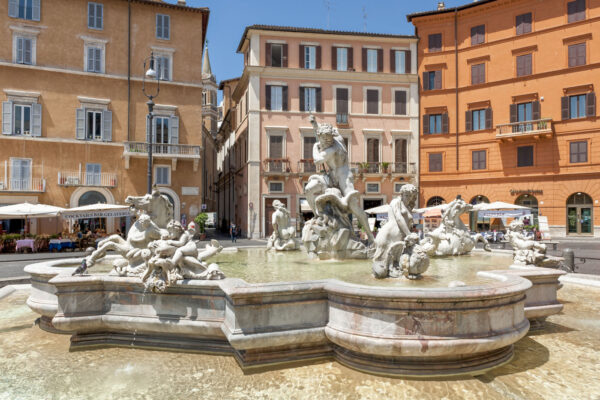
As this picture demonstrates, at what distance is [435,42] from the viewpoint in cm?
3262

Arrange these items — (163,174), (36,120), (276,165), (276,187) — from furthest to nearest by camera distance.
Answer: (276,187) < (276,165) < (163,174) < (36,120)

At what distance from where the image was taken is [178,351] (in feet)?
16.3

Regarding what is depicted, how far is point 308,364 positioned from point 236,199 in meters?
33.6

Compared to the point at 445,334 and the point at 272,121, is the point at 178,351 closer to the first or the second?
the point at 445,334

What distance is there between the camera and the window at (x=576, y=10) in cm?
2770

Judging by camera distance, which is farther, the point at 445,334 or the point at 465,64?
the point at 465,64

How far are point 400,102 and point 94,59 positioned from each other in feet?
71.2

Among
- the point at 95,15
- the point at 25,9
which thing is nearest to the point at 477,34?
the point at 95,15

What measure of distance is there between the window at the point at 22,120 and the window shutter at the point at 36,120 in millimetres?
217

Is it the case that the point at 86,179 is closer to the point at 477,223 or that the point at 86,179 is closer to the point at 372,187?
the point at 372,187

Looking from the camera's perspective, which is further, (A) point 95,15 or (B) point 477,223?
(B) point 477,223

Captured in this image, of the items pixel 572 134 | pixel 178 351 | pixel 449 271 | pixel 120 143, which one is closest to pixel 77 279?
pixel 178 351

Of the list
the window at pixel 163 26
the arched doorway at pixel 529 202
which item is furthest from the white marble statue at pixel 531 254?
the window at pixel 163 26

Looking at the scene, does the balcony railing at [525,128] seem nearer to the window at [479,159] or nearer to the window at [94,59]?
the window at [479,159]
